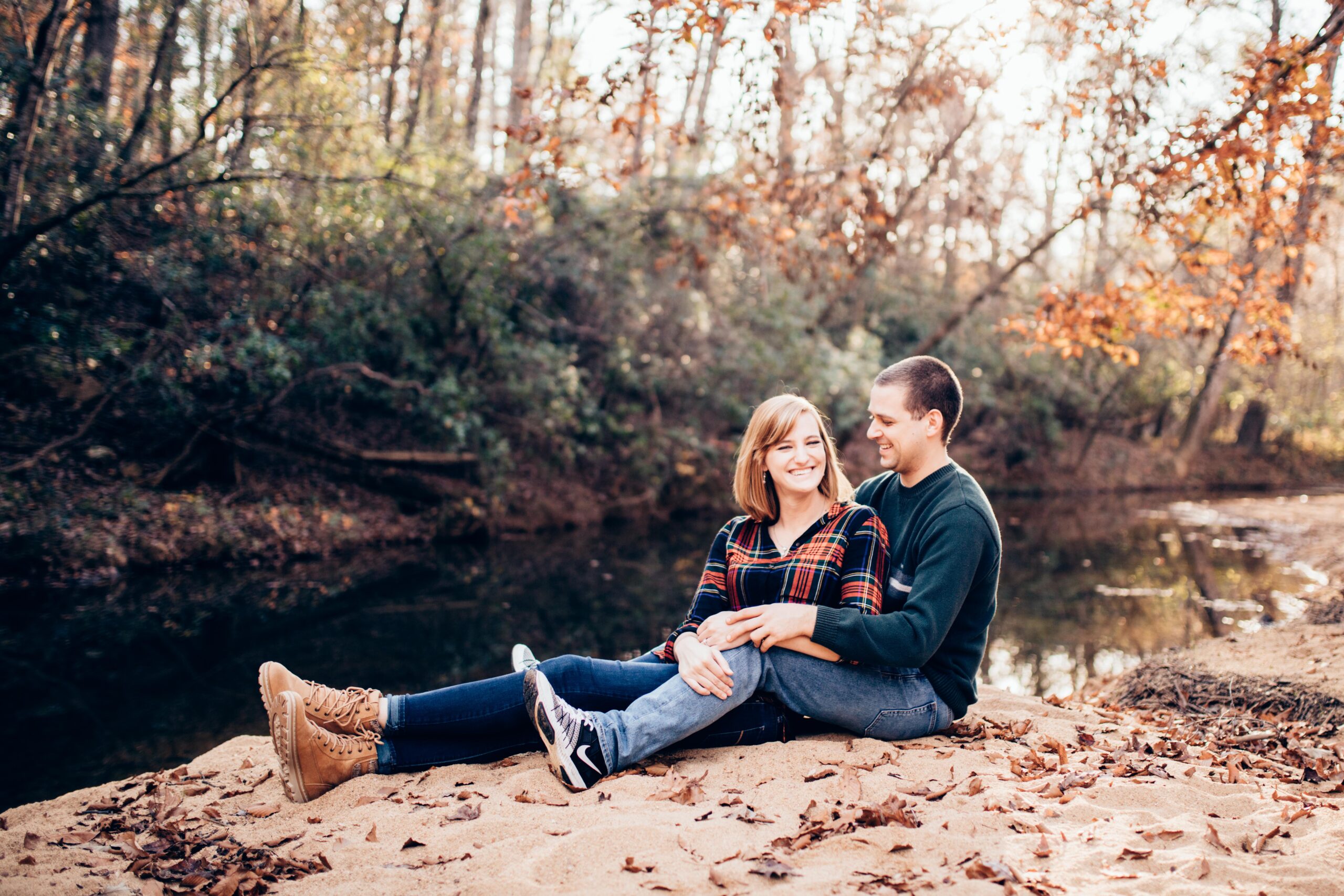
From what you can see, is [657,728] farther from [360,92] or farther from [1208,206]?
[360,92]

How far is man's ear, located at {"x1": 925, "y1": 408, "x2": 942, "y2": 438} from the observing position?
354 cm

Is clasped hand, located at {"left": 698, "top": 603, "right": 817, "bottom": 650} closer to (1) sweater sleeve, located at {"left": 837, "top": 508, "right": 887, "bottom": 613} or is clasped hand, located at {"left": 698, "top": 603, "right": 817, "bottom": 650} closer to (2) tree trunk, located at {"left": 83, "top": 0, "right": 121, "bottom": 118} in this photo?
(1) sweater sleeve, located at {"left": 837, "top": 508, "right": 887, "bottom": 613}

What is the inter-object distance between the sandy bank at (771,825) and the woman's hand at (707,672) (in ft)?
0.97

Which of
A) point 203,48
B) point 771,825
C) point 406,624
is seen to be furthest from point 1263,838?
point 203,48

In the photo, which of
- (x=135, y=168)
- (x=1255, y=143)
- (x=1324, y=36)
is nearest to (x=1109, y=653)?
(x=1255, y=143)

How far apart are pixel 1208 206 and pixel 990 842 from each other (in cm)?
586

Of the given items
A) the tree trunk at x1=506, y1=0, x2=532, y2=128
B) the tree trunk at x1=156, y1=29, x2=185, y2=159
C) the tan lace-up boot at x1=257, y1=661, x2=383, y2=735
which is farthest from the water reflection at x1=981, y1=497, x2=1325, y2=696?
the tree trunk at x1=506, y1=0, x2=532, y2=128

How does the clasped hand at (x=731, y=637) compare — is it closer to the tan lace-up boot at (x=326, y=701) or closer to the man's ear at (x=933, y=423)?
the man's ear at (x=933, y=423)

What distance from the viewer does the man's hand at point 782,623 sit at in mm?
3217

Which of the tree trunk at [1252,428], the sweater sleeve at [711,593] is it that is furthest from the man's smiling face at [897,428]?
the tree trunk at [1252,428]

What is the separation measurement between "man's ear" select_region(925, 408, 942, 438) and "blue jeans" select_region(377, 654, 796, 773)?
4.07ft

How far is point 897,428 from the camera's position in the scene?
3.56 m

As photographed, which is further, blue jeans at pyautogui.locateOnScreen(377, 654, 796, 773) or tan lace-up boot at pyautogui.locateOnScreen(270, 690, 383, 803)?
blue jeans at pyautogui.locateOnScreen(377, 654, 796, 773)

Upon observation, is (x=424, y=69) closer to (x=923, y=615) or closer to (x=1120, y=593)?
(x=1120, y=593)
